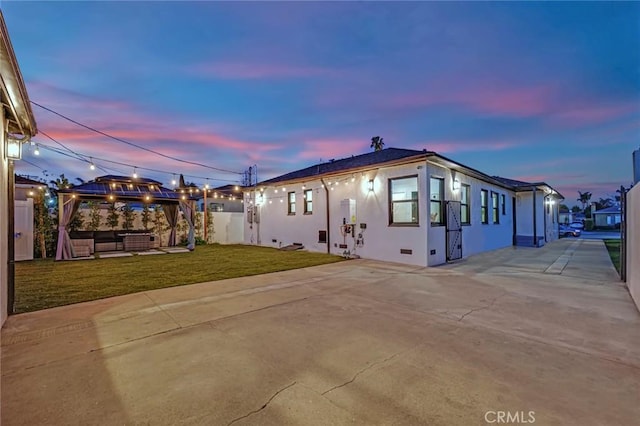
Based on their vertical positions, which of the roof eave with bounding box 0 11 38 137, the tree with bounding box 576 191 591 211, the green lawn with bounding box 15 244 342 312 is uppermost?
the tree with bounding box 576 191 591 211

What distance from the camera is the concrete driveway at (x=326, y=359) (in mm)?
1945

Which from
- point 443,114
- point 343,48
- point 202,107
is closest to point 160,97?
point 202,107

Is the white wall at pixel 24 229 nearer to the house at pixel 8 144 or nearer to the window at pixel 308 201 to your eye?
the house at pixel 8 144

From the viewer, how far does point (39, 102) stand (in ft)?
27.9

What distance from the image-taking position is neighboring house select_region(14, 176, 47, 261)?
31.4 feet

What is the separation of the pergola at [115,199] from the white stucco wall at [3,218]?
749 cm

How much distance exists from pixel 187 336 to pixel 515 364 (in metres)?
3.40

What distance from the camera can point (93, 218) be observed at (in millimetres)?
12477

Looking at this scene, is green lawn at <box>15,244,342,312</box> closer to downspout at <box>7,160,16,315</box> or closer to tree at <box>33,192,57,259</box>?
downspout at <box>7,160,16,315</box>

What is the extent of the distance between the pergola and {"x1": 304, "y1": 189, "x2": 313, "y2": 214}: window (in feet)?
17.6

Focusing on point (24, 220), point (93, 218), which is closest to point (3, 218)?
point (24, 220)

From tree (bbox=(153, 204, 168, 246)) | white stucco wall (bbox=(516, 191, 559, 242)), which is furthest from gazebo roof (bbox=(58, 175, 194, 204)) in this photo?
white stucco wall (bbox=(516, 191, 559, 242))

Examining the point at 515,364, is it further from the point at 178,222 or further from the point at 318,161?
the point at 318,161

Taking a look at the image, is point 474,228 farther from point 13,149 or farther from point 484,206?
point 13,149
